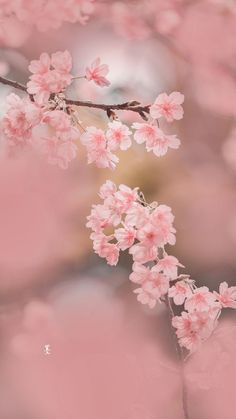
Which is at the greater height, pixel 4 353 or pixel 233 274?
pixel 233 274

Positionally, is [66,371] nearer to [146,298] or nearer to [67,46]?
[146,298]

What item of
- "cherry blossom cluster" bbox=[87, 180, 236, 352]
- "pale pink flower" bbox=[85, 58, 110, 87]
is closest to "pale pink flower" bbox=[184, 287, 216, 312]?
"cherry blossom cluster" bbox=[87, 180, 236, 352]

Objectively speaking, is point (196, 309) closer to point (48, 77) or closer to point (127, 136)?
→ point (127, 136)

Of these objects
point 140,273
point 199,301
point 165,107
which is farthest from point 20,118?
point 199,301

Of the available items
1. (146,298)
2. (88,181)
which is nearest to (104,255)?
(146,298)

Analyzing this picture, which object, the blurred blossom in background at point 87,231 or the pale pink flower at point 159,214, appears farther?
the blurred blossom in background at point 87,231

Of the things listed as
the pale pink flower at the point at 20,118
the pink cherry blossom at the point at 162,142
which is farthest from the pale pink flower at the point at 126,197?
the pale pink flower at the point at 20,118

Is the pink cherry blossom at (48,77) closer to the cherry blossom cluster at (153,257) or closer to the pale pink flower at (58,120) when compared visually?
the pale pink flower at (58,120)
